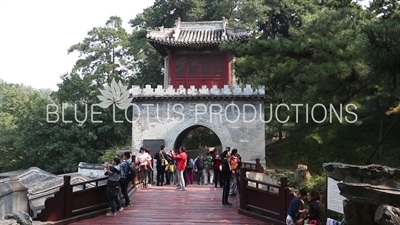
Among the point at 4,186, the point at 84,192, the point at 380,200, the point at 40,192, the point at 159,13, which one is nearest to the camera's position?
→ the point at 380,200

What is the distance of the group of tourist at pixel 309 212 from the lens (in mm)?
5641

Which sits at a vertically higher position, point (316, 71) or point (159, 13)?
point (159, 13)

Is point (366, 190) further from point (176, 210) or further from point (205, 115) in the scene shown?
point (205, 115)

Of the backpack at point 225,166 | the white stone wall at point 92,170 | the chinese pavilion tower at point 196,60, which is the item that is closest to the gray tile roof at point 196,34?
the chinese pavilion tower at point 196,60

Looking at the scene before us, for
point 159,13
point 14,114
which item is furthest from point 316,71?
point 14,114

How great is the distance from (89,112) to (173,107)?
8.50 meters

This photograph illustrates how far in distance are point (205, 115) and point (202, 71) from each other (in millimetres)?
2227

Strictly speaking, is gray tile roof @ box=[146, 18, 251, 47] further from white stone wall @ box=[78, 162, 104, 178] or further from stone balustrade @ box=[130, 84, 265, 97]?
white stone wall @ box=[78, 162, 104, 178]

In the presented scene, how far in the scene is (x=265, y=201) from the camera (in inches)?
310

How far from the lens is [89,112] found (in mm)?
24750

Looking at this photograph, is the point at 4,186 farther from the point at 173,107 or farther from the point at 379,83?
the point at 173,107

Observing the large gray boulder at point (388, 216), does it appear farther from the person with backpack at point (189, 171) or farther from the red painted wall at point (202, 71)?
the red painted wall at point (202, 71)

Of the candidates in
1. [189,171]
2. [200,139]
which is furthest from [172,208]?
[200,139]

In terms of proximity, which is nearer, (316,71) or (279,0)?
(316,71)
